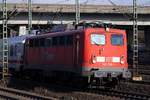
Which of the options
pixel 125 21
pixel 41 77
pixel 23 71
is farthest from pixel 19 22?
pixel 41 77

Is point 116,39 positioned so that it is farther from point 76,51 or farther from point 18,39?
point 18,39

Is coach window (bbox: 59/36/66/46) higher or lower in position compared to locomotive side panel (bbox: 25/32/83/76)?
higher

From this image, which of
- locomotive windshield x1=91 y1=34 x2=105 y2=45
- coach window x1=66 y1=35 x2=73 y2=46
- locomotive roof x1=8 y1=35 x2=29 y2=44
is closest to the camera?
locomotive windshield x1=91 y1=34 x2=105 y2=45

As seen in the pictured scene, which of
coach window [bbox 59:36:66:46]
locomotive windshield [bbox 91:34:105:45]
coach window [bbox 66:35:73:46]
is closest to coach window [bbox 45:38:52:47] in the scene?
coach window [bbox 59:36:66:46]

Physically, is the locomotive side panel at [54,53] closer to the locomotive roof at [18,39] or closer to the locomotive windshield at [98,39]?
the locomotive windshield at [98,39]

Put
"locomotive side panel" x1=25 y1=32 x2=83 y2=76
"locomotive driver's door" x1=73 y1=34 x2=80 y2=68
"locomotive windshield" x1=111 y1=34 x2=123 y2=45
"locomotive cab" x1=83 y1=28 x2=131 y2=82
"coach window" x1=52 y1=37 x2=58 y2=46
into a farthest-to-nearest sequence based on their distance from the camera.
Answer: "coach window" x1=52 y1=37 x2=58 y2=46, "locomotive windshield" x1=111 y1=34 x2=123 y2=45, "locomotive side panel" x1=25 y1=32 x2=83 y2=76, "locomotive driver's door" x1=73 y1=34 x2=80 y2=68, "locomotive cab" x1=83 y1=28 x2=131 y2=82

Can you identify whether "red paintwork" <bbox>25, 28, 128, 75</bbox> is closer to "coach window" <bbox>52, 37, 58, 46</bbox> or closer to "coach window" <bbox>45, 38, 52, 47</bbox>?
"coach window" <bbox>52, 37, 58, 46</bbox>

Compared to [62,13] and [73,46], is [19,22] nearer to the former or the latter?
[62,13]

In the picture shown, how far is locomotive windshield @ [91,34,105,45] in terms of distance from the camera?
24688mm

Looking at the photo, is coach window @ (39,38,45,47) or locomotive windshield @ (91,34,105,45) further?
coach window @ (39,38,45,47)

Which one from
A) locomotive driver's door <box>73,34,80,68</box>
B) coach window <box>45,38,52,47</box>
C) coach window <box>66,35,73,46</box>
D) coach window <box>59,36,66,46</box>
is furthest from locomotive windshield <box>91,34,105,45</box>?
coach window <box>45,38,52,47</box>

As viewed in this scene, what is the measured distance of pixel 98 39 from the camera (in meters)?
25.0

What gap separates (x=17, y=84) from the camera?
103 feet

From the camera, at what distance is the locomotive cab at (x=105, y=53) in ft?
79.7
